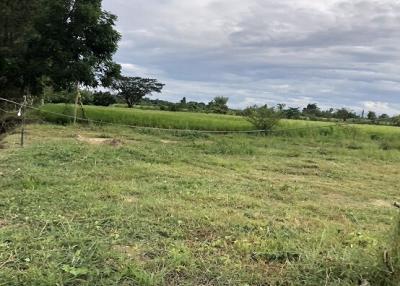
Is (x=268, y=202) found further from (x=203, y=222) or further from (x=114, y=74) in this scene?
(x=114, y=74)

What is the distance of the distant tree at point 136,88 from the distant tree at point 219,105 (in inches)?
293

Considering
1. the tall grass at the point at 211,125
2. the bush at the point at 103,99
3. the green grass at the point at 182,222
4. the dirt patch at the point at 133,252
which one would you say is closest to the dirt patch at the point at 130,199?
the green grass at the point at 182,222

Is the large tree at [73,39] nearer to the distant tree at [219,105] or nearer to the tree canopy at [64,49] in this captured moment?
the tree canopy at [64,49]

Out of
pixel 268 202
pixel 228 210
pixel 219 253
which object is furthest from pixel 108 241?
pixel 268 202

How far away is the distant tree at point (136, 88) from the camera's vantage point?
3466cm

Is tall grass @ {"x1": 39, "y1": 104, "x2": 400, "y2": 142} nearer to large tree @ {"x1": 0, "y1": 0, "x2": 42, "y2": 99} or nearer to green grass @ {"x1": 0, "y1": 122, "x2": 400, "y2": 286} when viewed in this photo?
large tree @ {"x1": 0, "y1": 0, "x2": 42, "y2": 99}

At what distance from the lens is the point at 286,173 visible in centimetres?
898

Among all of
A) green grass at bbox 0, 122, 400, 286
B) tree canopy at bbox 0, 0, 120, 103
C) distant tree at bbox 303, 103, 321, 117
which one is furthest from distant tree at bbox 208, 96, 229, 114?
green grass at bbox 0, 122, 400, 286

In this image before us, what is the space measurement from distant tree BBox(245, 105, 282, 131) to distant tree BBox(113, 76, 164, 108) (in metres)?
17.0

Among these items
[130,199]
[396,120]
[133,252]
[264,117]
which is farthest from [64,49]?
[396,120]

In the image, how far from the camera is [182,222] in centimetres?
441

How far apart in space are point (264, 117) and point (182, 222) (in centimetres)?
1442

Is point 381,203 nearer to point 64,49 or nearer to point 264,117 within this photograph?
point 264,117

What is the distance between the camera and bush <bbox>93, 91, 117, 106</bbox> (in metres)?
31.1
